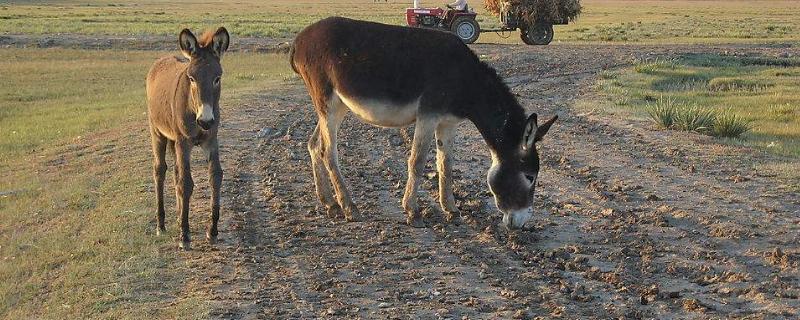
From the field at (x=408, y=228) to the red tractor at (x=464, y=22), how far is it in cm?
1578

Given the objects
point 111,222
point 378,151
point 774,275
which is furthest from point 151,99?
point 774,275

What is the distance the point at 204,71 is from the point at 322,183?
2.24 meters

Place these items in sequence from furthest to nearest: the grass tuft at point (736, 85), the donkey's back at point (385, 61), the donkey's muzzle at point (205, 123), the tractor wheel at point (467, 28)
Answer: the tractor wheel at point (467, 28), the grass tuft at point (736, 85), the donkey's back at point (385, 61), the donkey's muzzle at point (205, 123)

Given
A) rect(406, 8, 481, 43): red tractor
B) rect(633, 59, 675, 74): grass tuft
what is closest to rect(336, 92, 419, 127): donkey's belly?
rect(633, 59, 675, 74): grass tuft

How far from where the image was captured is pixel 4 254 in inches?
413

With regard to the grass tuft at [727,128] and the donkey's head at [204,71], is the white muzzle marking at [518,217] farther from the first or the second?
the grass tuft at [727,128]

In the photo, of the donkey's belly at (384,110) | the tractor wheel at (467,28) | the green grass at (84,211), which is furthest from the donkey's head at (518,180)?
the tractor wheel at (467,28)

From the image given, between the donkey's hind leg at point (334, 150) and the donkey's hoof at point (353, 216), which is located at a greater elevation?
the donkey's hind leg at point (334, 150)

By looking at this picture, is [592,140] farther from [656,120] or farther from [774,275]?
[774,275]

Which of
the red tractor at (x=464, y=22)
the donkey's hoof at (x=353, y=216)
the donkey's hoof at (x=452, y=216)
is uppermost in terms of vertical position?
the donkey's hoof at (x=452, y=216)

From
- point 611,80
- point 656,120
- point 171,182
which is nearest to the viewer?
point 171,182

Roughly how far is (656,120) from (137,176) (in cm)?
803

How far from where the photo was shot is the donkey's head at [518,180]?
927 cm

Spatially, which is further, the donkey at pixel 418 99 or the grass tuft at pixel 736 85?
the grass tuft at pixel 736 85
